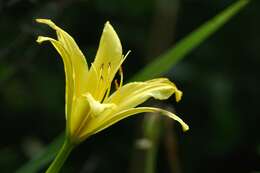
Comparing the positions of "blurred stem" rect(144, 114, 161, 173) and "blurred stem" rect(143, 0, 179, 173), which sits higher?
"blurred stem" rect(144, 114, 161, 173)

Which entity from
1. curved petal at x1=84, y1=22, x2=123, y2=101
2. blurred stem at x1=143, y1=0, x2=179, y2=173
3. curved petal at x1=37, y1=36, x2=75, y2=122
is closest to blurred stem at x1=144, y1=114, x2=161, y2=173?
curved petal at x1=84, y1=22, x2=123, y2=101

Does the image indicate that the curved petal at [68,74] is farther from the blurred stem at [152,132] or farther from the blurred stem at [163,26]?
the blurred stem at [163,26]

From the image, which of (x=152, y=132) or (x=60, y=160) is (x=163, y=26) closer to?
(x=152, y=132)

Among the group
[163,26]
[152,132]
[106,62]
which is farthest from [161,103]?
[106,62]

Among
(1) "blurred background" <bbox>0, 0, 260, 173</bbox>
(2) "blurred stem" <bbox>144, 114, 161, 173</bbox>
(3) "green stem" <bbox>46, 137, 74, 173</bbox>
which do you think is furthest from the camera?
(1) "blurred background" <bbox>0, 0, 260, 173</bbox>

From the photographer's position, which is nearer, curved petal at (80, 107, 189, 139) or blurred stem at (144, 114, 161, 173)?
curved petal at (80, 107, 189, 139)

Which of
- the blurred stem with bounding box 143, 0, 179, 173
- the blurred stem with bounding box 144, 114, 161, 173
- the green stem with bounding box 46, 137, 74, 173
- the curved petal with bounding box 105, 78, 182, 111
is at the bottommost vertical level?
the blurred stem with bounding box 143, 0, 179, 173

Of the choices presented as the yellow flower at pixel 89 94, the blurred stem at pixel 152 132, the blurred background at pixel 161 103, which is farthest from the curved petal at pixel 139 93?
the blurred background at pixel 161 103

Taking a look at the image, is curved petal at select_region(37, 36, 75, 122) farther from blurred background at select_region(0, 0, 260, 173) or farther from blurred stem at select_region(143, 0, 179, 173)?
blurred stem at select_region(143, 0, 179, 173)
